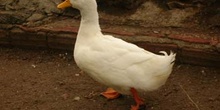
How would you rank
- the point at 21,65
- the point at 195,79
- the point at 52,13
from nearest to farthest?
the point at 195,79 < the point at 21,65 < the point at 52,13

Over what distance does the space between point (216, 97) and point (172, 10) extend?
1384mm

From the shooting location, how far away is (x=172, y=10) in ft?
15.2

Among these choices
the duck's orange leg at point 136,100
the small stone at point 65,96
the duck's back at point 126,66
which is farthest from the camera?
the small stone at point 65,96

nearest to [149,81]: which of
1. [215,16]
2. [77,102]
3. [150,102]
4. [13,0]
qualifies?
[150,102]

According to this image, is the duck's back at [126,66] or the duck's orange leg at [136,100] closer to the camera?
the duck's back at [126,66]

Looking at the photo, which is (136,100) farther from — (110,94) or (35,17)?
(35,17)

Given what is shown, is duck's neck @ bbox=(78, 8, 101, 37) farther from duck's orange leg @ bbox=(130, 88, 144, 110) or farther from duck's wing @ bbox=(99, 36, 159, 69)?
duck's orange leg @ bbox=(130, 88, 144, 110)

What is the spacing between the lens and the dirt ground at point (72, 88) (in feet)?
11.8

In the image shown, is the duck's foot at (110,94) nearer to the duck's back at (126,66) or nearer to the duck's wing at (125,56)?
the duck's back at (126,66)

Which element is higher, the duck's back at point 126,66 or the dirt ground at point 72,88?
the duck's back at point 126,66

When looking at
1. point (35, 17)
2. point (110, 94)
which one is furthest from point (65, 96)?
point (35, 17)

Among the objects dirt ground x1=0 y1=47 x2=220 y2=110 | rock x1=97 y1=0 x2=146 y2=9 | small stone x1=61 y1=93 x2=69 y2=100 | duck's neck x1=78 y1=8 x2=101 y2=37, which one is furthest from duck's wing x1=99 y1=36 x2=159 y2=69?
rock x1=97 y1=0 x2=146 y2=9

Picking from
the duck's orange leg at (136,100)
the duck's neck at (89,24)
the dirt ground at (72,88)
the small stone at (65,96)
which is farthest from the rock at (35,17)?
the duck's orange leg at (136,100)

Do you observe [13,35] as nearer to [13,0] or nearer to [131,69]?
[13,0]
